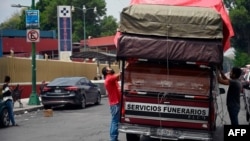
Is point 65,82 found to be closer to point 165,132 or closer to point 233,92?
point 233,92

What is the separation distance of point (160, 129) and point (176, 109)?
56cm

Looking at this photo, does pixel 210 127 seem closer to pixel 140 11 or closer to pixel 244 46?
pixel 140 11

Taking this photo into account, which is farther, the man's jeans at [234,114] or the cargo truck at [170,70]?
the man's jeans at [234,114]

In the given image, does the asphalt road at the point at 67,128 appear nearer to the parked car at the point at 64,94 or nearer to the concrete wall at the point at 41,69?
the parked car at the point at 64,94

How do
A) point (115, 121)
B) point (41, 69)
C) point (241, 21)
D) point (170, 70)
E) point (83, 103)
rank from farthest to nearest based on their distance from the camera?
point (241, 21) → point (41, 69) → point (83, 103) → point (115, 121) → point (170, 70)

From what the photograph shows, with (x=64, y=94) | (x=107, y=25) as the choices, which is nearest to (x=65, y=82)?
(x=64, y=94)

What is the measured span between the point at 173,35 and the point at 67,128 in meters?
6.15

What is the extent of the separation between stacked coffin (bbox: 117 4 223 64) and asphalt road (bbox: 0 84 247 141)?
3.10 meters

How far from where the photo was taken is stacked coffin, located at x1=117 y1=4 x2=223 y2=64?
11.1 m

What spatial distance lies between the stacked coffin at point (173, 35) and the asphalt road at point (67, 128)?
310 centimetres

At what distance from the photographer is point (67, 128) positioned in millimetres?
16188

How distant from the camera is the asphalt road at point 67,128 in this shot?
1396cm

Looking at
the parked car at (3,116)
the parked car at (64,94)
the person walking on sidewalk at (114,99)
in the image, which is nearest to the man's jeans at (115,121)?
the person walking on sidewalk at (114,99)

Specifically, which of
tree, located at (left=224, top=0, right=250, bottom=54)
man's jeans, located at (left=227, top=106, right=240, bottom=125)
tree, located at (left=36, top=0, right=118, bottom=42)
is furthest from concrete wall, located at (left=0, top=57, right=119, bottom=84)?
tree, located at (left=36, top=0, right=118, bottom=42)
